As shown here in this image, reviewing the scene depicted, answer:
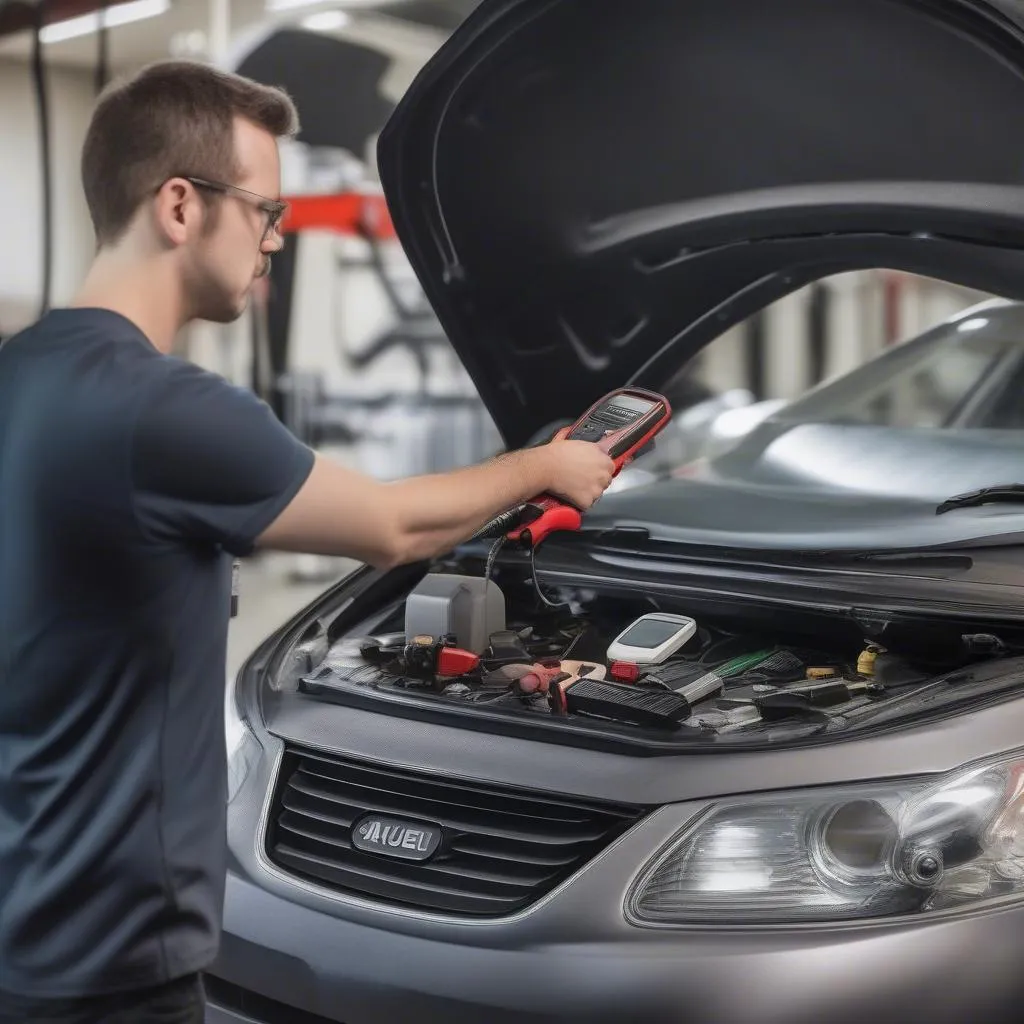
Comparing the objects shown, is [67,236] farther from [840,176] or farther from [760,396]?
[840,176]

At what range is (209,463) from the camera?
1348mm

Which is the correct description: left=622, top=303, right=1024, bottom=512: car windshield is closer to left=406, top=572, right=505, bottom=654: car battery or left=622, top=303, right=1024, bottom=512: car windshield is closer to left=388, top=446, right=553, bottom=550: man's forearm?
left=406, top=572, right=505, bottom=654: car battery

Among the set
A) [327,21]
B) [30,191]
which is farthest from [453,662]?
[30,191]

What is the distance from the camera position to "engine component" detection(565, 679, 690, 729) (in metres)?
1.94

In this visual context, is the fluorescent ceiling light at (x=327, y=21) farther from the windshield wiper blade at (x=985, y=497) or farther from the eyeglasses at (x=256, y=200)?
the eyeglasses at (x=256, y=200)

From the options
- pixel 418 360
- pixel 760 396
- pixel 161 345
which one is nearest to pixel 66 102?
pixel 418 360

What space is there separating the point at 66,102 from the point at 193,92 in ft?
29.0

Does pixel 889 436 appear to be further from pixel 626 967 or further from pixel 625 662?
pixel 626 967

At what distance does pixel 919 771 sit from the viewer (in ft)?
5.67

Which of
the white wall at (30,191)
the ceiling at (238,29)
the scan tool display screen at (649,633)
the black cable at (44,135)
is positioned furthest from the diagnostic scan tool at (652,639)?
the white wall at (30,191)

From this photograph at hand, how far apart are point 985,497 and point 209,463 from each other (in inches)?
58.9

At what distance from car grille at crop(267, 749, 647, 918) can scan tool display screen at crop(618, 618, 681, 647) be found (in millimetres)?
433

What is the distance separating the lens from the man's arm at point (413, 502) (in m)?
1.42

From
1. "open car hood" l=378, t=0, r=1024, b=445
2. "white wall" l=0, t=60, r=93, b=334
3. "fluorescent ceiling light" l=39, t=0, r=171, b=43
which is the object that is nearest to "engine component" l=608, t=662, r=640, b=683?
"open car hood" l=378, t=0, r=1024, b=445
